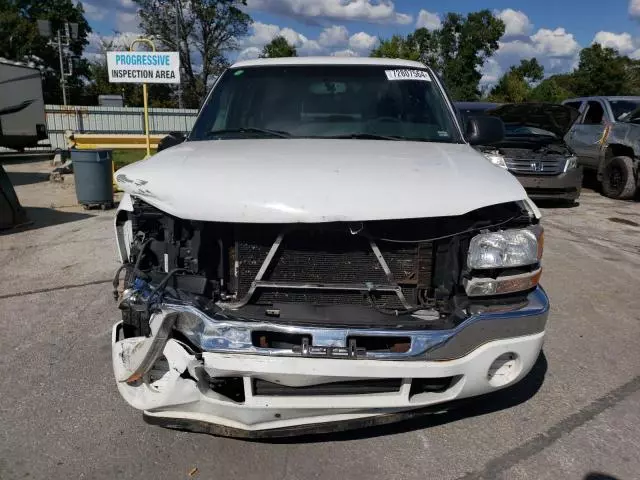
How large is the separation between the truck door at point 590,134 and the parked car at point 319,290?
997 cm

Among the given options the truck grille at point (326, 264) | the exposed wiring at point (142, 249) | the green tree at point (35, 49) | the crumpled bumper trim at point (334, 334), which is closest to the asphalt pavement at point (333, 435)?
the crumpled bumper trim at point (334, 334)

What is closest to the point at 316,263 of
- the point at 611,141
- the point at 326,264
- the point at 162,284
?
the point at 326,264

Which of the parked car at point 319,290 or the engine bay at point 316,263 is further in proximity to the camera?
the engine bay at point 316,263

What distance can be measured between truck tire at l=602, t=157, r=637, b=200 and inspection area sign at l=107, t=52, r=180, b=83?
28.8 ft

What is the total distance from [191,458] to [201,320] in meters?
0.81

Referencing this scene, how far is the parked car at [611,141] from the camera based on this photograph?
10.5 meters

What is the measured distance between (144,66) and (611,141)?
9254mm

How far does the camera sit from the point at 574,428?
289 centimetres

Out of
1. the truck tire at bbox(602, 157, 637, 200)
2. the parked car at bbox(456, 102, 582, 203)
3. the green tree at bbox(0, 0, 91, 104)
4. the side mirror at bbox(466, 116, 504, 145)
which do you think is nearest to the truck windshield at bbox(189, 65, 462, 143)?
the side mirror at bbox(466, 116, 504, 145)

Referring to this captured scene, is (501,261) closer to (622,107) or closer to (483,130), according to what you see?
(483,130)

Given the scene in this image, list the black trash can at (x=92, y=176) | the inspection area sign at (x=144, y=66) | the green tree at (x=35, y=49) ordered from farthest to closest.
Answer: the green tree at (x=35, y=49)
the inspection area sign at (x=144, y=66)
the black trash can at (x=92, y=176)

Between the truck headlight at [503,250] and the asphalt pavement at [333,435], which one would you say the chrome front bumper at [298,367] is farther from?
the asphalt pavement at [333,435]

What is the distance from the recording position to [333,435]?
280 cm

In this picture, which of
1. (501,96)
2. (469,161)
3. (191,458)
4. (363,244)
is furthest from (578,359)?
(501,96)
